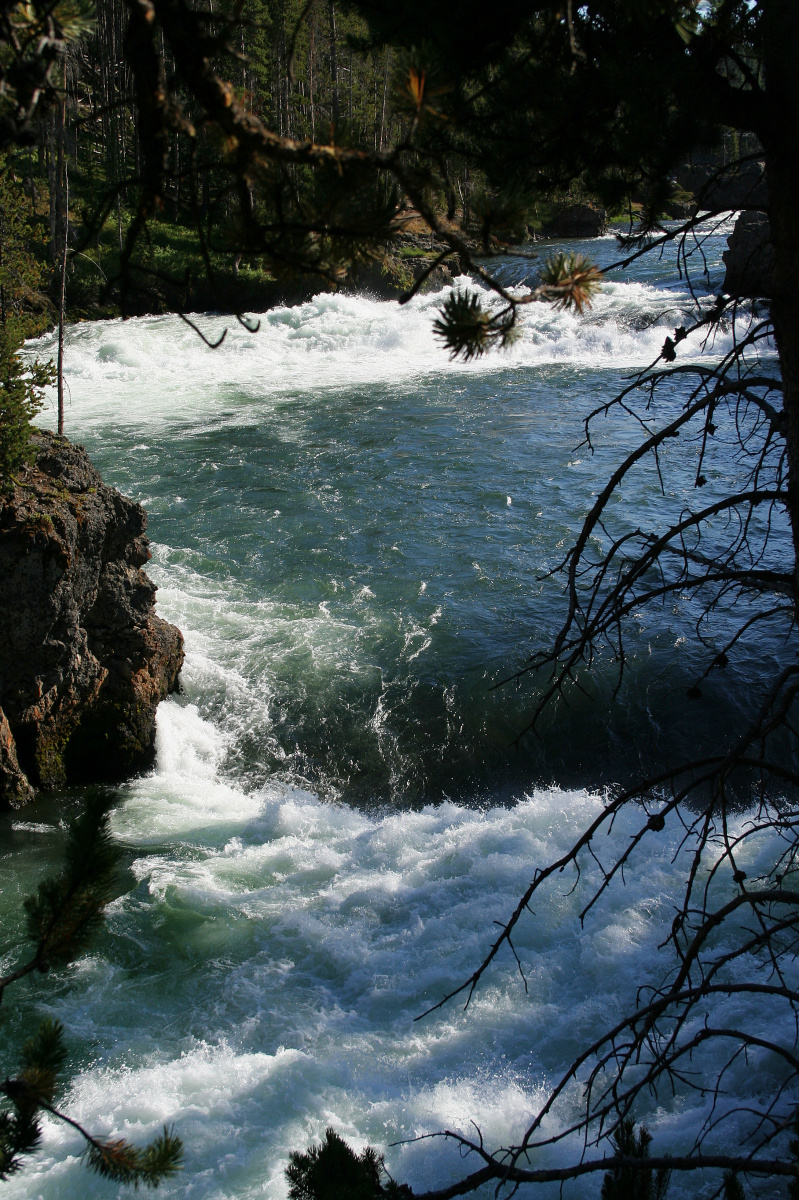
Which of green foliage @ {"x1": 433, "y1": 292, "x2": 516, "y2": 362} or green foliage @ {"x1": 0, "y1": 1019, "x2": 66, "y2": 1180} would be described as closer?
green foliage @ {"x1": 0, "y1": 1019, "x2": 66, "y2": 1180}

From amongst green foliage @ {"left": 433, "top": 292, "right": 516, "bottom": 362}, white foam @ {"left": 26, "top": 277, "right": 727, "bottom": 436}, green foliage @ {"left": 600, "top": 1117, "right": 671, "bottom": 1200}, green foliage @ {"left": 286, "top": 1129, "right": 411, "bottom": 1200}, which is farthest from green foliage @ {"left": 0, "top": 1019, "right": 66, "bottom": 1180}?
white foam @ {"left": 26, "top": 277, "right": 727, "bottom": 436}

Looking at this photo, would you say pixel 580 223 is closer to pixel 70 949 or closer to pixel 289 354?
pixel 289 354

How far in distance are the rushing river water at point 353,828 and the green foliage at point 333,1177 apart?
215cm

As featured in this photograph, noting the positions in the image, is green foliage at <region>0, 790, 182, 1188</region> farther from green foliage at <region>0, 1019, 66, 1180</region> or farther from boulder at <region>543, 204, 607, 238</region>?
boulder at <region>543, 204, 607, 238</region>

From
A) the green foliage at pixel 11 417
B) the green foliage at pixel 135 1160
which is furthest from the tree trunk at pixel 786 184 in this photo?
the green foliage at pixel 11 417

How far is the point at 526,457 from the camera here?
16625 mm

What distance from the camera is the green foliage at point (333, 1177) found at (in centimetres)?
204

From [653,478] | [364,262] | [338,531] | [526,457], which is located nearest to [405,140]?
[364,262]

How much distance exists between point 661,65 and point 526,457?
45.6ft

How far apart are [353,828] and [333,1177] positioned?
18.5ft

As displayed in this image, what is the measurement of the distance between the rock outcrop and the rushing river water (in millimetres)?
431

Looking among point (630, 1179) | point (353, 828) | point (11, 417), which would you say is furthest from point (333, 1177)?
point (11, 417)

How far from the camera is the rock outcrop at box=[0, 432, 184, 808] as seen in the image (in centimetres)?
738

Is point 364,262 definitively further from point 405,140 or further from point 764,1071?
point 764,1071
